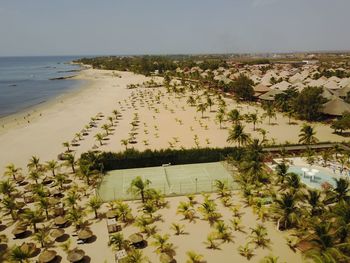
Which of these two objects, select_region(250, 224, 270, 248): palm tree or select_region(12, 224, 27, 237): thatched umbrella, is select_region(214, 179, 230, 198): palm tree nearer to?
select_region(250, 224, 270, 248): palm tree

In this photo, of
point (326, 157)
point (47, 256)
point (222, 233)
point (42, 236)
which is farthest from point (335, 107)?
point (47, 256)

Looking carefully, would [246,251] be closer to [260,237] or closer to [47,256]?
[260,237]

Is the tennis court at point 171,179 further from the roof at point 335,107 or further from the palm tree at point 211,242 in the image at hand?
the roof at point 335,107

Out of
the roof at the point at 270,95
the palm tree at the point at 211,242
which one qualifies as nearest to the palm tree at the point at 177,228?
the palm tree at the point at 211,242

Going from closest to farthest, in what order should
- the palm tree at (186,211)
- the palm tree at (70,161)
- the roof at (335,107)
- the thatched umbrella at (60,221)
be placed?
the thatched umbrella at (60,221), the palm tree at (186,211), the palm tree at (70,161), the roof at (335,107)

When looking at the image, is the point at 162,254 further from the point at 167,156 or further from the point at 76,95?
the point at 76,95

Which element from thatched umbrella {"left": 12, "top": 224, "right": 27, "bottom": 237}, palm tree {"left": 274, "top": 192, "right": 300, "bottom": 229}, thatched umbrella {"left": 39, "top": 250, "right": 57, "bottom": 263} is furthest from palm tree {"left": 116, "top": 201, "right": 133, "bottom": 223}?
palm tree {"left": 274, "top": 192, "right": 300, "bottom": 229}
